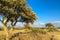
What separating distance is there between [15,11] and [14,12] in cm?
56

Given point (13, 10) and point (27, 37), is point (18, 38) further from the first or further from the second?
point (13, 10)

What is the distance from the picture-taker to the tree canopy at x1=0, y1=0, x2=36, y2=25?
25.9 metres

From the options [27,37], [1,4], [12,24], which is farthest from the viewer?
[12,24]

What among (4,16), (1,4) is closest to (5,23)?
(4,16)

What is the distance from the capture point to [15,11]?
88.3 feet

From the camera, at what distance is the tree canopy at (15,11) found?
25.9m

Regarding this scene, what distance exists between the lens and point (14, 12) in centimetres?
2639

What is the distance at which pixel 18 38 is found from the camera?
25031mm

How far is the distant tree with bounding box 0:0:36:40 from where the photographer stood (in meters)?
25.9

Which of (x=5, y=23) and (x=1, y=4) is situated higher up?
(x=1, y=4)

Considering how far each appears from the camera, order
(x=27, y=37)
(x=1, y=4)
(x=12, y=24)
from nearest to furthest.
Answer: (x=27, y=37) → (x=1, y=4) → (x=12, y=24)

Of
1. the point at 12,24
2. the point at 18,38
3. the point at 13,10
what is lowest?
the point at 18,38

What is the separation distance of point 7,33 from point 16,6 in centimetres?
397

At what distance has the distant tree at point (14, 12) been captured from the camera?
25875mm
